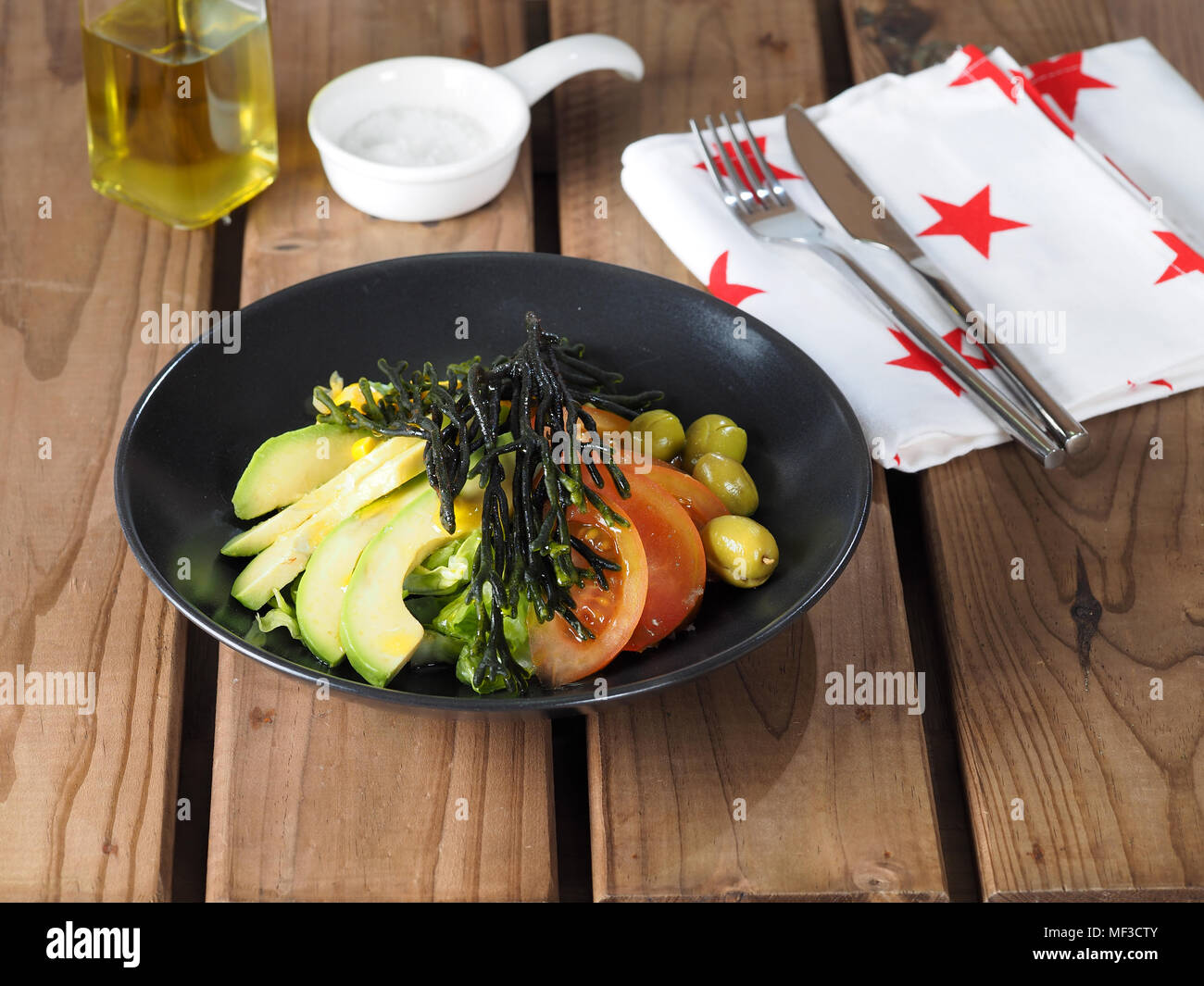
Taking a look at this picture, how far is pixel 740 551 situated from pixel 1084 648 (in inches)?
13.1

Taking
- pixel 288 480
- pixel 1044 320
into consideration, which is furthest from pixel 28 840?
pixel 1044 320

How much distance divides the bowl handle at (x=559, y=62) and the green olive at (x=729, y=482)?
2.10 ft

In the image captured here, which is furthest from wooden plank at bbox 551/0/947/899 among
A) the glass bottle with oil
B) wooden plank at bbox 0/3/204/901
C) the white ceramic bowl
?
the glass bottle with oil

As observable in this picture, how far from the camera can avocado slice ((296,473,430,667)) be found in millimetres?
965

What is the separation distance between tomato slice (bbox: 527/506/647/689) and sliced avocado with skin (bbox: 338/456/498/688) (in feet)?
0.30

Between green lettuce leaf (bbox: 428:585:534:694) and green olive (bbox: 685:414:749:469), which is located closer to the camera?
green lettuce leaf (bbox: 428:585:534:694)

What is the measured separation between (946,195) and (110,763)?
42.4 inches

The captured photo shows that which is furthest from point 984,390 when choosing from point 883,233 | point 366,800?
point 366,800

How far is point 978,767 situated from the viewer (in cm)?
103

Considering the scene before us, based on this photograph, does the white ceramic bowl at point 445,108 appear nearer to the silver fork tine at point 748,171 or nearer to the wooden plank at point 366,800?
the silver fork tine at point 748,171

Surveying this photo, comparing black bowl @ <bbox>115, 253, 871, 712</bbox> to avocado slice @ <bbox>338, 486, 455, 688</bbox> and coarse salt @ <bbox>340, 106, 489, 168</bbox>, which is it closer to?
avocado slice @ <bbox>338, 486, 455, 688</bbox>

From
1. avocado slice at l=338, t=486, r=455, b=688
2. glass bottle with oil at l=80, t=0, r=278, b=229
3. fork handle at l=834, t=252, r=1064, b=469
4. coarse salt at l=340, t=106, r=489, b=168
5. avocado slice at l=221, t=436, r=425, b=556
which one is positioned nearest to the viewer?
avocado slice at l=338, t=486, r=455, b=688

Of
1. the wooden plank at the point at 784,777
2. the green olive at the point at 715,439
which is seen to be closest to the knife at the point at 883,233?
the wooden plank at the point at 784,777

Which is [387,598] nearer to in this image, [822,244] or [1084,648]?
[1084,648]
